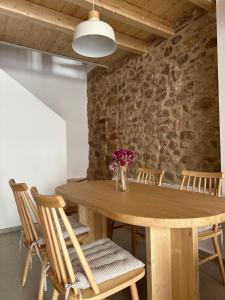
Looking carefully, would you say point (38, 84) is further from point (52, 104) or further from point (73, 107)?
point (73, 107)

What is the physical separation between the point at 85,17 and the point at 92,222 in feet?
7.88

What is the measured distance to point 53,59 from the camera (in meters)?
5.15

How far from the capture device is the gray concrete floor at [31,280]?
6.13 feet

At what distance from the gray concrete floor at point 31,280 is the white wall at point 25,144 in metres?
0.90

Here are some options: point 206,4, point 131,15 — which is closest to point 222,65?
point 206,4

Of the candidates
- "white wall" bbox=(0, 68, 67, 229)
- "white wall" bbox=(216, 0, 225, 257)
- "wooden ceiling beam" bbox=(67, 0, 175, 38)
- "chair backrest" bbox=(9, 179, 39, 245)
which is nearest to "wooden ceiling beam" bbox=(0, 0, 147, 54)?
"wooden ceiling beam" bbox=(67, 0, 175, 38)

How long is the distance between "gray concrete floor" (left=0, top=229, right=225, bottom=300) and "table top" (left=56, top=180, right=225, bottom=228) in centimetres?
80

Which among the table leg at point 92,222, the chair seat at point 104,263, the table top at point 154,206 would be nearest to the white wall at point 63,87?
the table leg at point 92,222

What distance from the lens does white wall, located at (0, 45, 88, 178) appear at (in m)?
4.86

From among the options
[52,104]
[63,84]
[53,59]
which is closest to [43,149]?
[52,104]

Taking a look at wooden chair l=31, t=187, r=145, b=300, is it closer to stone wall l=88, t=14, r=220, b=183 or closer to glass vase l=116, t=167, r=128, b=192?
glass vase l=116, t=167, r=128, b=192

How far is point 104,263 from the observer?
1351 mm

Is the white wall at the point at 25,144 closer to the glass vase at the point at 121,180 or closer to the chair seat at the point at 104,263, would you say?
the glass vase at the point at 121,180

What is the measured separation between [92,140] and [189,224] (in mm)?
4179
